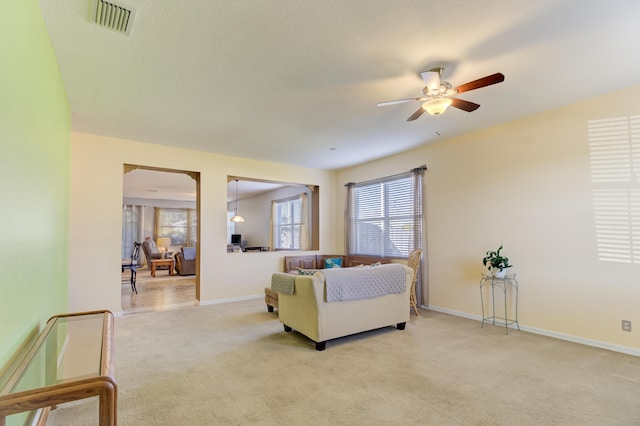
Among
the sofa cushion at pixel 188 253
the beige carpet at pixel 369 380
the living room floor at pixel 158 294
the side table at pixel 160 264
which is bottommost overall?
the living room floor at pixel 158 294

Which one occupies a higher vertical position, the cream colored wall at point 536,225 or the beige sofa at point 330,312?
the cream colored wall at point 536,225

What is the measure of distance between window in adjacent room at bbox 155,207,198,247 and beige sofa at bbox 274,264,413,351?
940 centimetres

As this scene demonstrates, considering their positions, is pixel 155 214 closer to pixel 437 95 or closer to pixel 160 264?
pixel 160 264

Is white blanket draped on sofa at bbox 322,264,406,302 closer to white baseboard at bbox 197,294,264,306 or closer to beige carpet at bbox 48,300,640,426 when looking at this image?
beige carpet at bbox 48,300,640,426

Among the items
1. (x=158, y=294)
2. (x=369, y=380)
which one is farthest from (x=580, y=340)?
(x=158, y=294)

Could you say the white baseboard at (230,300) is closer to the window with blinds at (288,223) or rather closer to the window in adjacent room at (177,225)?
the window with blinds at (288,223)

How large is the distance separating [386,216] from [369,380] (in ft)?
12.4

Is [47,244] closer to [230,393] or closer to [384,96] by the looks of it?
[230,393]

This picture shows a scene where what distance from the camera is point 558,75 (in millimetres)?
2938

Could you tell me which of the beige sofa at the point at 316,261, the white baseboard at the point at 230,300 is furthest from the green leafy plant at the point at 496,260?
the white baseboard at the point at 230,300

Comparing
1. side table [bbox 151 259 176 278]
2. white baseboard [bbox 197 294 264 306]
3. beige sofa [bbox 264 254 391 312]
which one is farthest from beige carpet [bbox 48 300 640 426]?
side table [bbox 151 259 176 278]

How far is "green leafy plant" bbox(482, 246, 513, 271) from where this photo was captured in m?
3.89

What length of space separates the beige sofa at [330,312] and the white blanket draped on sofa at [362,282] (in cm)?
6

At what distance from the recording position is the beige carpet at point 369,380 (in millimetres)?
2092
